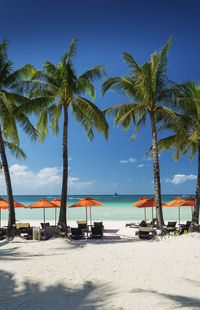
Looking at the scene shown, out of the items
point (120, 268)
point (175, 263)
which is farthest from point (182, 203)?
point (120, 268)

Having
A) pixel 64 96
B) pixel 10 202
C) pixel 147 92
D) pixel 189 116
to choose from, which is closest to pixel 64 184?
pixel 10 202

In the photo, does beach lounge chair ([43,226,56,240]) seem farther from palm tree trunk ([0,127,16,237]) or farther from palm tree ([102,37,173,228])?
palm tree ([102,37,173,228])

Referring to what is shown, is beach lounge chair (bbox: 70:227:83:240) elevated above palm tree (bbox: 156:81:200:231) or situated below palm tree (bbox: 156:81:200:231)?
below

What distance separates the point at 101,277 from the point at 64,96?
8.18 m

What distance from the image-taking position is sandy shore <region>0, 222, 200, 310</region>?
481 centimetres

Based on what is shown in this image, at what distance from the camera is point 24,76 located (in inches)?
493

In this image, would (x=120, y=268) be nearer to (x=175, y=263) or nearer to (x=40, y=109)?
(x=175, y=263)

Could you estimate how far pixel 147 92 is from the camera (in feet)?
37.4

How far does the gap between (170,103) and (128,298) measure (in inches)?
373

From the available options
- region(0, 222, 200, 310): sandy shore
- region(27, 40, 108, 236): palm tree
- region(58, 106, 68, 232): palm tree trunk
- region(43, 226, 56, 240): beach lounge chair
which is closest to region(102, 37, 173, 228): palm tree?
region(27, 40, 108, 236): palm tree

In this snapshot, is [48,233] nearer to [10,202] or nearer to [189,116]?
[10,202]

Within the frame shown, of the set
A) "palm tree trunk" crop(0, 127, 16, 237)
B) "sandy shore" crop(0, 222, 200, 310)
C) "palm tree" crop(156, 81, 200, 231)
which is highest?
"palm tree" crop(156, 81, 200, 231)

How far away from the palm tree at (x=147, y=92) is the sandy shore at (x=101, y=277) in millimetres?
3826

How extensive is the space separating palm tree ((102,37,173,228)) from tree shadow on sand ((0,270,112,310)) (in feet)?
22.7
